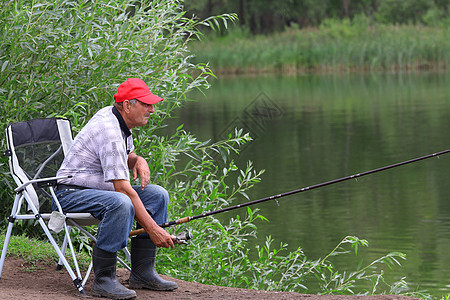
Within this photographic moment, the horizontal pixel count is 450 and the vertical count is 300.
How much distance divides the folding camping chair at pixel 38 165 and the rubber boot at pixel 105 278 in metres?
0.11

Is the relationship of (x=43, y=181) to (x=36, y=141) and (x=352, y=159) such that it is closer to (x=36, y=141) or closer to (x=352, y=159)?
(x=36, y=141)

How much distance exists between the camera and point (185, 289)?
5195 mm

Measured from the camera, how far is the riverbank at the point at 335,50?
3291 cm

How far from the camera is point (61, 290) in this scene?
16.3 ft

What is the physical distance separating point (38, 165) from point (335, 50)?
28.8 m

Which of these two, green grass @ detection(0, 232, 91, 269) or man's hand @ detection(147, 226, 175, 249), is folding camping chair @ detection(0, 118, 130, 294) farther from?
man's hand @ detection(147, 226, 175, 249)

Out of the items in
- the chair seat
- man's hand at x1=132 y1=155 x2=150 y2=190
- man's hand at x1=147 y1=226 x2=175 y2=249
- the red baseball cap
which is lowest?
man's hand at x1=147 y1=226 x2=175 y2=249

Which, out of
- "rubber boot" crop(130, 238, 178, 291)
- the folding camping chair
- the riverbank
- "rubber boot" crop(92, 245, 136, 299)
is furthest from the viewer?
the riverbank

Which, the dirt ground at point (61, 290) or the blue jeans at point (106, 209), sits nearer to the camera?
the blue jeans at point (106, 209)

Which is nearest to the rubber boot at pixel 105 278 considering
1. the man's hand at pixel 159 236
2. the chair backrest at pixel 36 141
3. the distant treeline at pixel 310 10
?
the man's hand at pixel 159 236

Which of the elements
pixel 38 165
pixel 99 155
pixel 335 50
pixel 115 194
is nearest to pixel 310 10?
pixel 335 50

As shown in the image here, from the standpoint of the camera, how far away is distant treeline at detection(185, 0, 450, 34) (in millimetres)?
35144

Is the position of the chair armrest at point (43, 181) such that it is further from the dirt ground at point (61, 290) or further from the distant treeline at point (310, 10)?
the distant treeline at point (310, 10)

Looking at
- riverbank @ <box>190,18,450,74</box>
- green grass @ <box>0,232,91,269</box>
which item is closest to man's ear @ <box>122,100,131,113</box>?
green grass @ <box>0,232,91,269</box>
